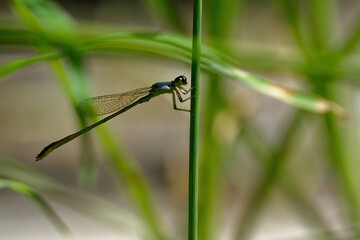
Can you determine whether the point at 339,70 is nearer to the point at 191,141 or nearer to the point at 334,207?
the point at 191,141

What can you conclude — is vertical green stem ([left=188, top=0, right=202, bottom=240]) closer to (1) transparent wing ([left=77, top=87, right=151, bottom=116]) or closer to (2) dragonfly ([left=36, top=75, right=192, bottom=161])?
(2) dragonfly ([left=36, top=75, right=192, bottom=161])

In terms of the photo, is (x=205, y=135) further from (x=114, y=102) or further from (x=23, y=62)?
(x=23, y=62)

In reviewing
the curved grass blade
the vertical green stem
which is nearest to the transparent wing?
the curved grass blade

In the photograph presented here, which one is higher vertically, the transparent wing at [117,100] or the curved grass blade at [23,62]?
the curved grass blade at [23,62]

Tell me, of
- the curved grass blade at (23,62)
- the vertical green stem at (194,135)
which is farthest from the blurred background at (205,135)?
the vertical green stem at (194,135)

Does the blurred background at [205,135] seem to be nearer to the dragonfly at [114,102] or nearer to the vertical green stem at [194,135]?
the dragonfly at [114,102]

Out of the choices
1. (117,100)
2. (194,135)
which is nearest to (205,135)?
(117,100)

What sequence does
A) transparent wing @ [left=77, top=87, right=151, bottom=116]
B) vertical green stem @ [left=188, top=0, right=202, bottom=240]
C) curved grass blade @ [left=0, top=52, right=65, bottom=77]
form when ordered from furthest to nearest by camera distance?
transparent wing @ [left=77, top=87, right=151, bottom=116], curved grass blade @ [left=0, top=52, right=65, bottom=77], vertical green stem @ [left=188, top=0, right=202, bottom=240]

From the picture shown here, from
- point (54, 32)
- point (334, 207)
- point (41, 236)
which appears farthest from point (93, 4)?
point (54, 32)
